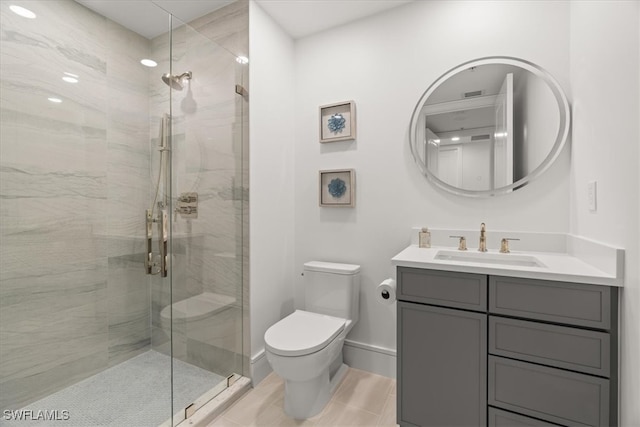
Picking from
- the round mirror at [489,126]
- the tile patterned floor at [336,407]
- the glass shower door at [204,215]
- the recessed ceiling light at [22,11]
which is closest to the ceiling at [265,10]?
the glass shower door at [204,215]

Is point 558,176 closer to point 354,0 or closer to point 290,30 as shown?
point 354,0

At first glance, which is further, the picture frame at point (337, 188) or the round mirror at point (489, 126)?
the picture frame at point (337, 188)

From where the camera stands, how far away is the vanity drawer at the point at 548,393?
1.11 meters

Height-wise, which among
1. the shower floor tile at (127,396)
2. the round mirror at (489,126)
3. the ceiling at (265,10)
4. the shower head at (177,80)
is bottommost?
the shower floor tile at (127,396)

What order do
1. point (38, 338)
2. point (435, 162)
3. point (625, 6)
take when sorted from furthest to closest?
point (435, 162)
point (38, 338)
point (625, 6)

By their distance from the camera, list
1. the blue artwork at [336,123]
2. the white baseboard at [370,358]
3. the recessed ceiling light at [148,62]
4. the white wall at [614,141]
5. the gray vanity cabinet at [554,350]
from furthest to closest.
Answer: the blue artwork at [336,123] → the white baseboard at [370,358] → the recessed ceiling light at [148,62] → the gray vanity cabinet at [554,350] → the white wall at [614,141]

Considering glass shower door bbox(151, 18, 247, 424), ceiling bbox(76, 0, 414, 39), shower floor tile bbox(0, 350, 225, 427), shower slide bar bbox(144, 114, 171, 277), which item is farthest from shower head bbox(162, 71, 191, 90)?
shower floor tile bbox(0, 350, 225, 427)

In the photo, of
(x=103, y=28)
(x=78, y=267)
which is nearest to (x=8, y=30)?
(x=103, y=28)

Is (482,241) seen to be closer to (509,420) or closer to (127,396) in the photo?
(509,420)

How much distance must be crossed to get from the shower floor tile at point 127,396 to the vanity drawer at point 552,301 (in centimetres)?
162

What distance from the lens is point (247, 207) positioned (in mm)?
1915

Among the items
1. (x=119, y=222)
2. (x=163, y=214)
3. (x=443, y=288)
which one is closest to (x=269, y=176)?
(x=163, y=214)

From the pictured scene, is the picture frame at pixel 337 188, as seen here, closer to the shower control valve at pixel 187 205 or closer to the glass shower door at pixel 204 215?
the glass shower door at pixel 204 215

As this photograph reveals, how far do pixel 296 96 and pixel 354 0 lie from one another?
28.8 inches
